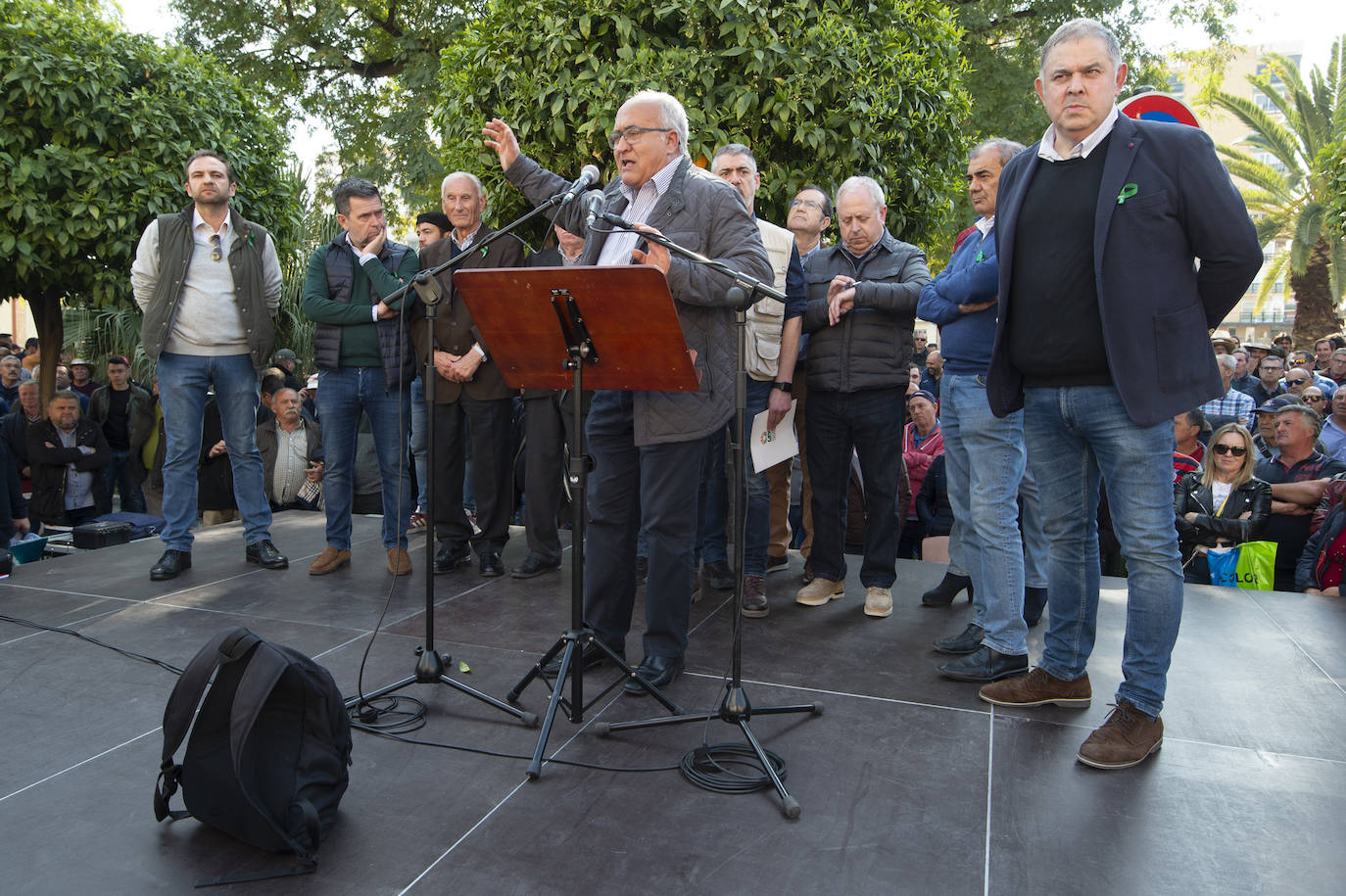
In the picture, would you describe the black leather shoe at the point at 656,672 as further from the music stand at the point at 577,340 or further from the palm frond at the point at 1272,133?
the palm frond at the point at 1272,133

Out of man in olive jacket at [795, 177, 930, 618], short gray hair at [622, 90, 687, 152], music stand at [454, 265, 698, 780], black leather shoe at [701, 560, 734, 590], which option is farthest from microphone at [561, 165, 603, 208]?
black leather shoe at [701, 560, 734, 590]

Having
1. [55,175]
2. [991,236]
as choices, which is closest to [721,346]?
[991,236]

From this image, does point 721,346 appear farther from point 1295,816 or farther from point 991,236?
point 1295,816

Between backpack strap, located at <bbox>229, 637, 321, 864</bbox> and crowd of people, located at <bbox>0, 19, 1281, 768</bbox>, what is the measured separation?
940 millimetres

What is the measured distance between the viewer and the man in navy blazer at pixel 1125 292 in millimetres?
2949

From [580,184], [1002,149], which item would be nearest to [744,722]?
[580,184]

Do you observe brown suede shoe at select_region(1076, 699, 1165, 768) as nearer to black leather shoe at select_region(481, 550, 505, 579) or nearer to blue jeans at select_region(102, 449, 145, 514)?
black leather shoe at select_region(481, 550, 505, 579)

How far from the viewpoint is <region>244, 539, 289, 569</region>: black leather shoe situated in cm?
557

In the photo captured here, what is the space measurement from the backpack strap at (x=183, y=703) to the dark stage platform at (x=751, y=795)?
0.37 feet

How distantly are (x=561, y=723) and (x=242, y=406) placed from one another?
325cm

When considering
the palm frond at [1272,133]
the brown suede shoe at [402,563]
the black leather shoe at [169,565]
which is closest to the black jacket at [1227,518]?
the brown suede shoe at [402,563]

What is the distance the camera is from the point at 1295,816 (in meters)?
2.75

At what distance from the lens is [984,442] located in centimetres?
385

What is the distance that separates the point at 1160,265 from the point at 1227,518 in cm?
378
